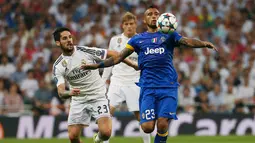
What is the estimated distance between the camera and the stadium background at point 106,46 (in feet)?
63.4

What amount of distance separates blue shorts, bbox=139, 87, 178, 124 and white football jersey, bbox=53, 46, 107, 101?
1132mm

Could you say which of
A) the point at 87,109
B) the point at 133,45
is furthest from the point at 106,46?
the point at 133,45

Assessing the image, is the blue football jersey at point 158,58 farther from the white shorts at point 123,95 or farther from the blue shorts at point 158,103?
the white shorts at point 123,95

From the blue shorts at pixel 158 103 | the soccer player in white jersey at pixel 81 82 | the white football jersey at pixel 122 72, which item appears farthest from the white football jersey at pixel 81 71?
the white football jersey at pixel 122 72

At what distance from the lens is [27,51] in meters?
21.4

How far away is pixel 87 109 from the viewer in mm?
12031

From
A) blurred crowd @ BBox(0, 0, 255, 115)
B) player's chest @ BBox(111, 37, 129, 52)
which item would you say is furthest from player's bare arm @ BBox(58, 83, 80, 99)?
blurred crowd @ BBox(0, 0, 255, 115)

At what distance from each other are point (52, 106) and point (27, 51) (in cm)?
279

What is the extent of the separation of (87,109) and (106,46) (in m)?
10.0

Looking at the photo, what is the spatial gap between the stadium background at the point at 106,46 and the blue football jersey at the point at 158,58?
8.20 meters

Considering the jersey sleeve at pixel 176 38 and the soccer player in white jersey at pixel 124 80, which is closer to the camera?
the jersey sleeve at pixel 176 38

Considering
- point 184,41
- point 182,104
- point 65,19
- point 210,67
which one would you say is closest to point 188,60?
point 210,67

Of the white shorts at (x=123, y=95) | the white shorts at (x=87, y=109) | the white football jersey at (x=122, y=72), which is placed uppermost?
the white football jersey at (x=122, y=72)

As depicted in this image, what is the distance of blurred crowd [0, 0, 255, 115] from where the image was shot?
19.9 m
